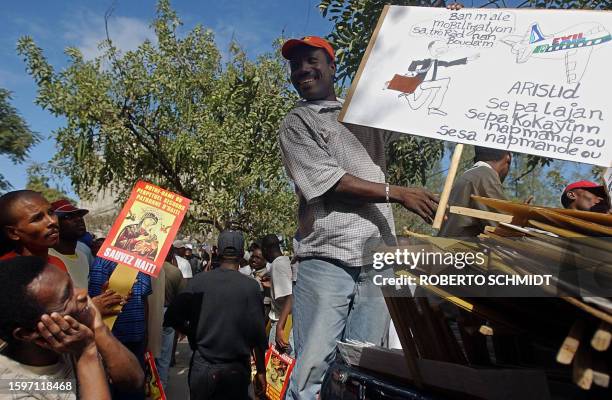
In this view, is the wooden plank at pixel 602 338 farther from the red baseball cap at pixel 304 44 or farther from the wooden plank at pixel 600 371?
the red baseball cap at pixel 304 44

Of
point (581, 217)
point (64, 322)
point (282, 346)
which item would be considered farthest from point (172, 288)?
point (581, 217)

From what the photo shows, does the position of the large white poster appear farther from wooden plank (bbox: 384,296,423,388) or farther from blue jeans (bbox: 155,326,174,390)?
blue jeans (bbox: 155,326,174,390)

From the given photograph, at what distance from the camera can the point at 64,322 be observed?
6.21 ft

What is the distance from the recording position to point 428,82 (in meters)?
2.52

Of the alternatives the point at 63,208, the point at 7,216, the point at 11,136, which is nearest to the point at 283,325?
the point at 63,208

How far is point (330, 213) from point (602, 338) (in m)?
1.60

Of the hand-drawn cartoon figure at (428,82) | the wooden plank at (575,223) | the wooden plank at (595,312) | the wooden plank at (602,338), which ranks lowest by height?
the wooden plank at (602,338)

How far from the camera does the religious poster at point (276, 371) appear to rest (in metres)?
4.69

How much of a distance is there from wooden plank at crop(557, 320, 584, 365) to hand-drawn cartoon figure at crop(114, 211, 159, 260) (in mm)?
2518

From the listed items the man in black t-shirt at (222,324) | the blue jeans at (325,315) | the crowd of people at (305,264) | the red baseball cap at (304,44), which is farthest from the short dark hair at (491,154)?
the man in black t-shirt at (222,324)

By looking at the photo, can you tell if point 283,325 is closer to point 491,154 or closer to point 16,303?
point 491,154

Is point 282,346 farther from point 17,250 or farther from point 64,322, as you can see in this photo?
point 64,322

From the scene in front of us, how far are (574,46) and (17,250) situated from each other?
2.90m

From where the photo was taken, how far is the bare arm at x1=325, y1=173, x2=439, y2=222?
2.39 m
